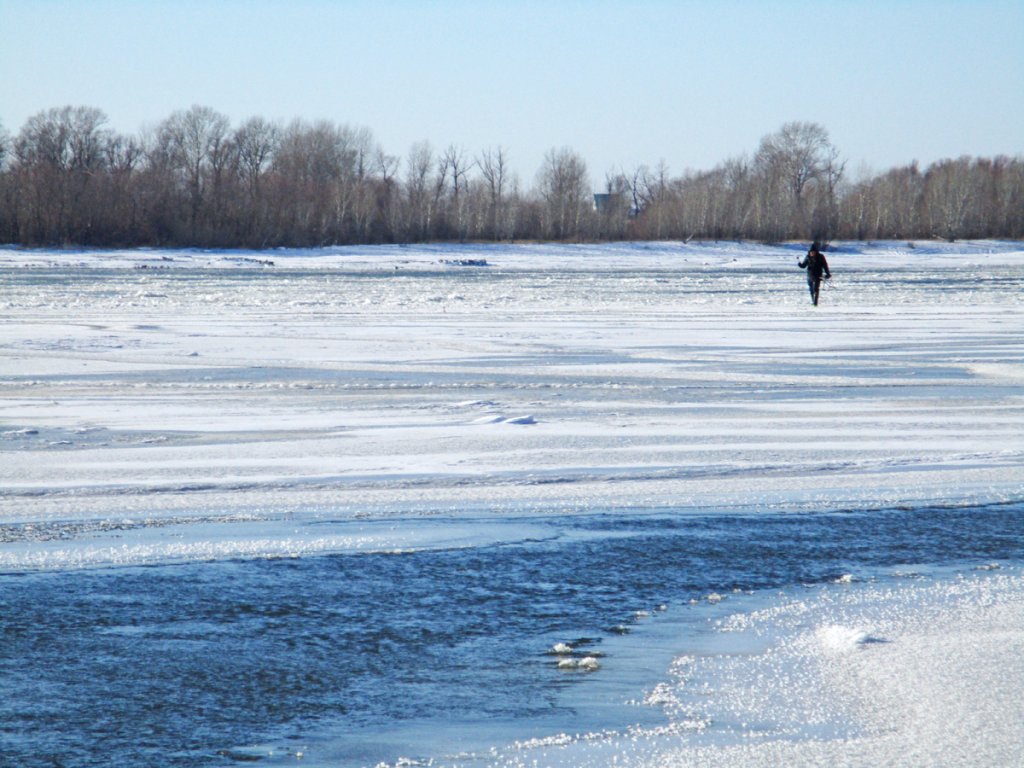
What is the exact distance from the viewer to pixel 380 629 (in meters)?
4.46

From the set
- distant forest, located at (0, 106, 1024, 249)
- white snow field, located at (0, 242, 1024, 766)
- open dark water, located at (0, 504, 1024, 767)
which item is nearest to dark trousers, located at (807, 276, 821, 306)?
white snow field, located at (0, 242, 1024, 766)

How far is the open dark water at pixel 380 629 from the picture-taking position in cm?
351

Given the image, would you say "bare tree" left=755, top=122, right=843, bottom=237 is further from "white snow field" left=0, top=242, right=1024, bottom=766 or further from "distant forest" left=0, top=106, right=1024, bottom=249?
"white snow field" left=0, top=242, right=1024, bottom=766

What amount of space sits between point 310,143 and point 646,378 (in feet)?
285

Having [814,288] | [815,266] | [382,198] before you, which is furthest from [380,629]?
[382,198]

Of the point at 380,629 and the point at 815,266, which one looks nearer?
the point at 380,629

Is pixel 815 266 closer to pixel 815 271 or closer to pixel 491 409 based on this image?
pixel 815 271

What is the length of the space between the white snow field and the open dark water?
270 mm

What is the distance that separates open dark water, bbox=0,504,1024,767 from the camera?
138 inches

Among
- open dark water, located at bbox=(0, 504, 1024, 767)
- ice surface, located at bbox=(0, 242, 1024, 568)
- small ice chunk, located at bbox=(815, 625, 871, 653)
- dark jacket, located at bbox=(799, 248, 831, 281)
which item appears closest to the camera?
open dark water, located at bbox=(0, 504, 1024, 767)

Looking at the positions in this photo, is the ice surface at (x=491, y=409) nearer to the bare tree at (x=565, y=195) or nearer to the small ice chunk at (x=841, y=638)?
the small ice chunk at (x=841, y=638)

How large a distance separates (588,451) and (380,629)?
3587 millimetres

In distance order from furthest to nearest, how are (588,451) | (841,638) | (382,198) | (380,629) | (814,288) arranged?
(382,198) → (814,288) → (588,451) → (380,629) → (841,638)

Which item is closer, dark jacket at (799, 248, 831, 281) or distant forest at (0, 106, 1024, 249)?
dark jacket at (799, 248, 831, 281)
